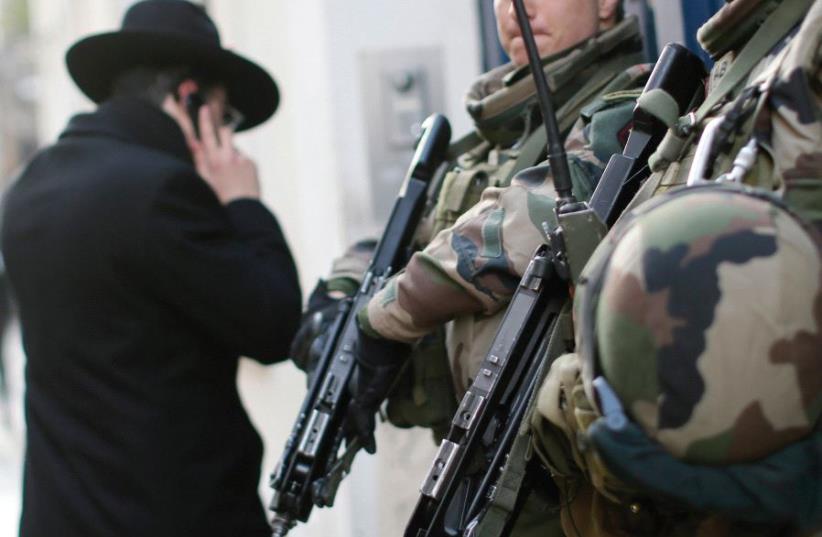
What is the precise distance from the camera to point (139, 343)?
8.85 feet

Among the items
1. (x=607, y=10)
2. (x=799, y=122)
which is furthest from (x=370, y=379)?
(x=799, y=122)

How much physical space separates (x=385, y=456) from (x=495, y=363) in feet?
6.82

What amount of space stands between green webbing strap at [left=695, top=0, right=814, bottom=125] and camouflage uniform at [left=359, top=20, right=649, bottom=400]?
340mm

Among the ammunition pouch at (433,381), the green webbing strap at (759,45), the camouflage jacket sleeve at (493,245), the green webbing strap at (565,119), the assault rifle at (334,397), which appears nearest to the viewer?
the green webbing strap at (759,45)

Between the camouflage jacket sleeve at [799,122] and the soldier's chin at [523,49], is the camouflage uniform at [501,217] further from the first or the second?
the camouflage jacket sleeve at [799,122]

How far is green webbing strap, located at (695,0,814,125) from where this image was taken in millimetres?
1582

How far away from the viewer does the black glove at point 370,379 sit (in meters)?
2.24

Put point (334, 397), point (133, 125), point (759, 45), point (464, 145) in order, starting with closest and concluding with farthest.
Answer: point (759, 45), point (334, 397), point (464, 145), point (133, 125)

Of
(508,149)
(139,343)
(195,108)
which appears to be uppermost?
(508,149)

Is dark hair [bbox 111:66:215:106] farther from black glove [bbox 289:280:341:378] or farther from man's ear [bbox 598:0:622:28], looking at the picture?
man's ear [bbox 598:0:622:28]

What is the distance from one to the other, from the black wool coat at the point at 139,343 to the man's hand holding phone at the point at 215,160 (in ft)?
0.58

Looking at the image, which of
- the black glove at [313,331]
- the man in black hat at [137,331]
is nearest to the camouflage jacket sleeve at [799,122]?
the black glove at [313,331]

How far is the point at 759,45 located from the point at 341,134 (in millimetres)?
2454

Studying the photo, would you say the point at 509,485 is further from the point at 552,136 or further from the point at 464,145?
the point at 464,145
